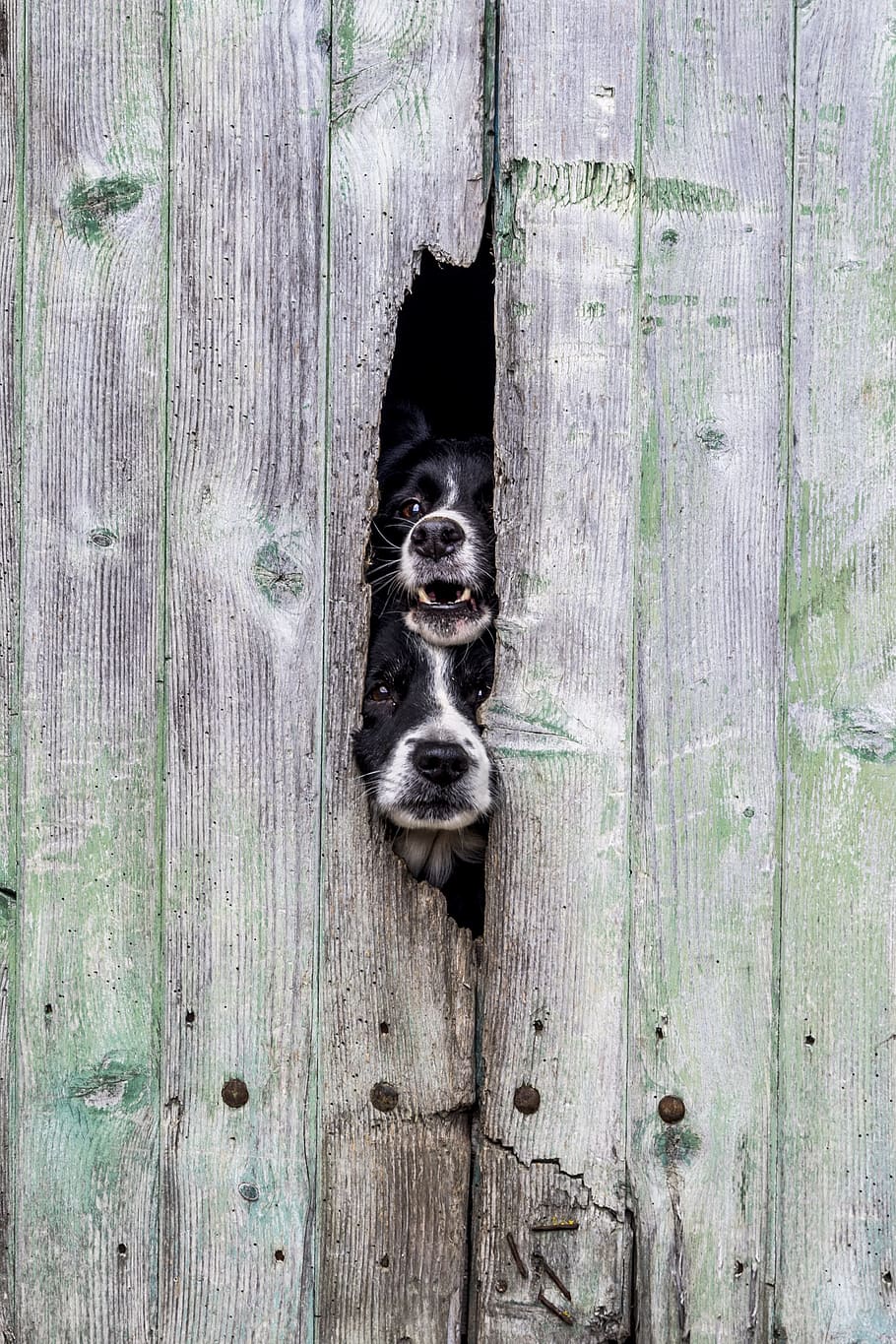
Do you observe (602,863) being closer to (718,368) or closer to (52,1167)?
(718,368)

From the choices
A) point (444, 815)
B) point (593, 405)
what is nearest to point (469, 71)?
point (593, 405)

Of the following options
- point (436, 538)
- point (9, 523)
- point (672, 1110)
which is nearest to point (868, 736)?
point (672, 1110)

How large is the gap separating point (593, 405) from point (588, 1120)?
3.44ft

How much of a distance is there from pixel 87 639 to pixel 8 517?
0.22m

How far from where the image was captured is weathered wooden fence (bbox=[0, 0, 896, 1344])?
1702 mm

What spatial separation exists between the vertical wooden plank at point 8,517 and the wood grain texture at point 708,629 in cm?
94

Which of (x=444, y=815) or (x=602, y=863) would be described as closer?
(x=602, y=863)

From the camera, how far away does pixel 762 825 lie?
5.63ft

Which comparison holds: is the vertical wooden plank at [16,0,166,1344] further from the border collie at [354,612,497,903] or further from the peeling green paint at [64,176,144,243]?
the border collie at [354,612,497,903]

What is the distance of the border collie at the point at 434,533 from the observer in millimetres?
2109

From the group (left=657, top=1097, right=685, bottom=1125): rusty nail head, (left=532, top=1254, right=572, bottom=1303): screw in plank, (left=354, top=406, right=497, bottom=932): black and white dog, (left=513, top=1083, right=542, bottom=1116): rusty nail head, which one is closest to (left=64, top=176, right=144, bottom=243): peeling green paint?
(left=354, top=406, right=497, bottom=932): black and white dog

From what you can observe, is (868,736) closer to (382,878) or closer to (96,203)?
(382,878)

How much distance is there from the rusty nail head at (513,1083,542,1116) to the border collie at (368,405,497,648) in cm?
74

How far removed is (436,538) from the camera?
7.18 ft
